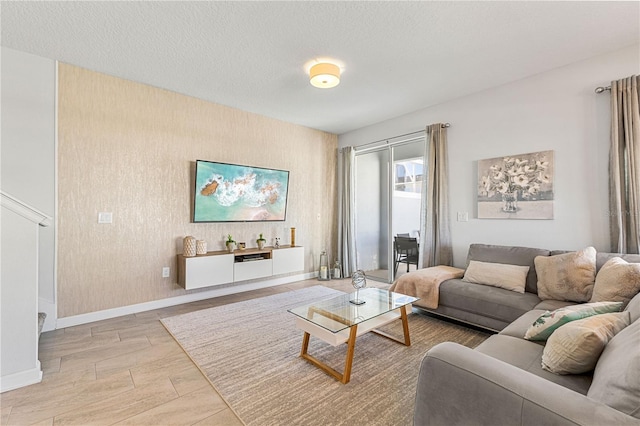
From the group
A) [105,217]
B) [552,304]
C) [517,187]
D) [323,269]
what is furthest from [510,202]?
[105,217]

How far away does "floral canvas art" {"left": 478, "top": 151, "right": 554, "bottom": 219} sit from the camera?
3.07 metres

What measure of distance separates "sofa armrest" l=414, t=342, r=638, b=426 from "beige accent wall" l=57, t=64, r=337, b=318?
3.42 m

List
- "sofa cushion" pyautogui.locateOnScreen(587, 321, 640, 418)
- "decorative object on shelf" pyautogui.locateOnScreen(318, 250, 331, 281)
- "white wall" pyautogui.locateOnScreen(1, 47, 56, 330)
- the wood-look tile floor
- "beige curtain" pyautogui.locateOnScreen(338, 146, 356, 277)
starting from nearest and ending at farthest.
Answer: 1. "sofa cushion" pyautogui.locateOnScreen(587, 321, 640, 418)
2. the wood-look tile floor
3. "white wall" pyautogui.locateOnScreen(1, 47, 56, 330)
4. "decorative object on shelf" pyautogui.locateOnScreen(318, 250, 331, 281)
5. "beige curtain" pyautogui.locateOnScreen(338, 146, 356, 277)

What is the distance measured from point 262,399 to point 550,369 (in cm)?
160

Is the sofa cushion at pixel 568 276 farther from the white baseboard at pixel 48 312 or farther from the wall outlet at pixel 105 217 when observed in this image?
the white baseboard at pixel 48 312

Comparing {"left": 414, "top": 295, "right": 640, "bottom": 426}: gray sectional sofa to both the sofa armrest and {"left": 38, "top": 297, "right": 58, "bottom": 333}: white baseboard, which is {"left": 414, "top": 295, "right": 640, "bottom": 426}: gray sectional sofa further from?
{"left": 38, "top": 297, "right": 58, "bottom": 333}: white baseboard

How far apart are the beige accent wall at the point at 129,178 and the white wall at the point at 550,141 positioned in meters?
3.01

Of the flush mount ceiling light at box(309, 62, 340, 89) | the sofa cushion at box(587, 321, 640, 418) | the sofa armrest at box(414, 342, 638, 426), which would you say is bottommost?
the sofa armrest at box(414, 342, 638, 426)

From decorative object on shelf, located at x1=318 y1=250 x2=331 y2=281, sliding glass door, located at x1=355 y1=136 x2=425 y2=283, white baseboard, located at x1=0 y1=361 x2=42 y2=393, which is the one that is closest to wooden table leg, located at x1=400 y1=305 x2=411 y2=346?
sliding glass door, located at x1=355 y1=136 x2=425 y2=283

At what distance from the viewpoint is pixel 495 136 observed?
3.46 meters

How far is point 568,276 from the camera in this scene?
2.42 m

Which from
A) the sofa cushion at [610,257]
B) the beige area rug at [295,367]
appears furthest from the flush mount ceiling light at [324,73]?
the sofa cushion at [610,257]

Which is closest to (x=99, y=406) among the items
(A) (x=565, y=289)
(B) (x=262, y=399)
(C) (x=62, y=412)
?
(C) (x=62, y=412)

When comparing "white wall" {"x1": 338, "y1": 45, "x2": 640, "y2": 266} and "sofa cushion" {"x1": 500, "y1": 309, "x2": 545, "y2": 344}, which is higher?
"white wall" {"x1": 338, "y1": 45, "x2": 640, "y2": 266}
